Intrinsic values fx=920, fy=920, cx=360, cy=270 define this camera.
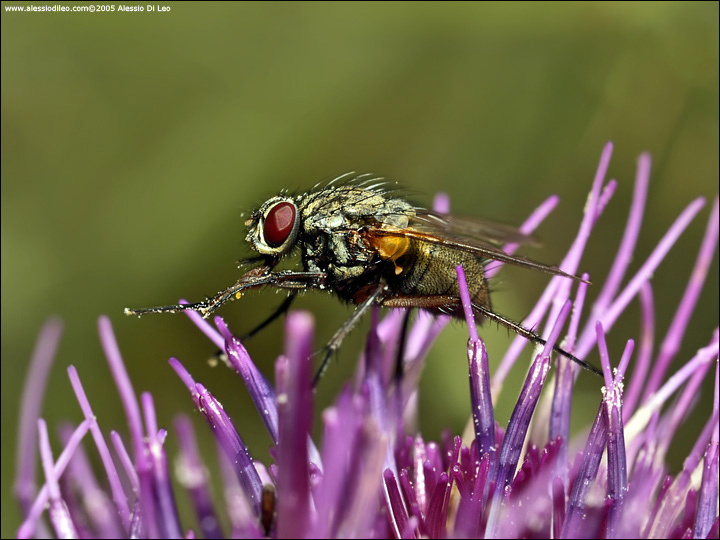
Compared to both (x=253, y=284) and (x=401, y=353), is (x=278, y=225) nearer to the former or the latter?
(x=253, y=284)

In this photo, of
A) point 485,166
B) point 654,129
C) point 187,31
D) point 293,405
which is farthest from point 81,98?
point 293,405

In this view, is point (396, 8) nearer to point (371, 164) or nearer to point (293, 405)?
point (371, 164)

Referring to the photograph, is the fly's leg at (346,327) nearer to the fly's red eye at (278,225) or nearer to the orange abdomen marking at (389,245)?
the orange abdomen marking at (389,245)

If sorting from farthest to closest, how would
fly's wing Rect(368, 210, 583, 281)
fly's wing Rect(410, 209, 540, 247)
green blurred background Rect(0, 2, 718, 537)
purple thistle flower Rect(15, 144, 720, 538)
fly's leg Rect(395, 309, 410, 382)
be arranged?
green blurred background Rect(0, 2, 718, 537)
fly's leg Rect(395, 309, 410, 382)
fly's wing Rect(410, 209, 540, 247)
fly's wing Rect(368, 210, 583, 281)
purple thistle flower Rect(15, 144, 720, 538)

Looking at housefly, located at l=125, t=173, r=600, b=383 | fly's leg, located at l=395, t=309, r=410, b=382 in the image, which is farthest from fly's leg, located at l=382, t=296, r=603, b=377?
fly's leg, located at l=395, t=309, r=410, b=382

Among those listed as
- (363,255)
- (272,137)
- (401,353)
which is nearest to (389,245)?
(363,255)

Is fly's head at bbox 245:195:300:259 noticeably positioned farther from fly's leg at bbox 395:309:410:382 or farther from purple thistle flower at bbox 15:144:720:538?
fly's leg at bbox 395:309:410:382
